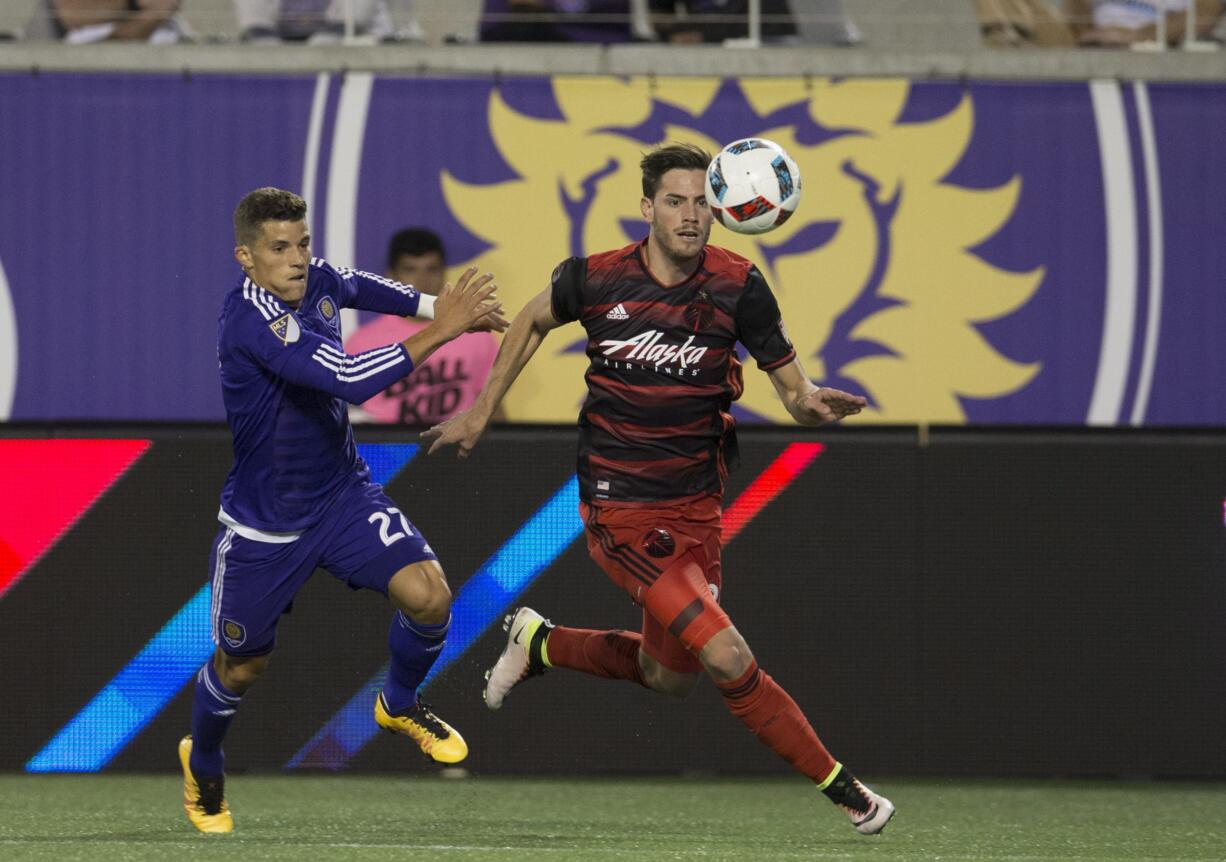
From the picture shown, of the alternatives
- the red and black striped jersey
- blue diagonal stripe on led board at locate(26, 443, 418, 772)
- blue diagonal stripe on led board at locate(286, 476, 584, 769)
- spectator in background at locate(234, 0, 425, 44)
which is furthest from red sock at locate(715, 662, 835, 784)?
spectator in background at locate(234, 0, 425, 44)

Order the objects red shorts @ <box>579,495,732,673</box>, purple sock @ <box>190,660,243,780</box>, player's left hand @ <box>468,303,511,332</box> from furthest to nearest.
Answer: purple sock @ <box>190,660,243,780</box> → player's left hand @ <box>468,303,511,332</box> → red shorts @ <box>579,495,732,673</box>

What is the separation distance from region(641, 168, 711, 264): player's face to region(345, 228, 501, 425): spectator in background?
3.50 metres

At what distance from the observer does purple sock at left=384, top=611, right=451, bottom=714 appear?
20.8 ft

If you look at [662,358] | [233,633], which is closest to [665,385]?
[662,358]

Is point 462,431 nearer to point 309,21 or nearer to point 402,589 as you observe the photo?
point 402,589

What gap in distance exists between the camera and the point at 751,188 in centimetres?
620

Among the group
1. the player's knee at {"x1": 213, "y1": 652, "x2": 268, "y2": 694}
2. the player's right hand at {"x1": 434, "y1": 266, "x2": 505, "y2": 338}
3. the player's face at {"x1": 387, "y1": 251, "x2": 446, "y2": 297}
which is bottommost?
the player's knee at {"x1": 213, "y1": 652, "x2": 268, "y2": 694}

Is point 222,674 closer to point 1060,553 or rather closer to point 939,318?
point 1060,553

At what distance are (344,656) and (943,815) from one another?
246 cm

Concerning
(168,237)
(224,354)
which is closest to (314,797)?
(224,354)

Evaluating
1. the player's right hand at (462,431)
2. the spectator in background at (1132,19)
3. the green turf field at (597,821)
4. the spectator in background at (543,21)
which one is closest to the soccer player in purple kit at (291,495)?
the player's right hand at (462,431)

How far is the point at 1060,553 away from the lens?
7.79 meters

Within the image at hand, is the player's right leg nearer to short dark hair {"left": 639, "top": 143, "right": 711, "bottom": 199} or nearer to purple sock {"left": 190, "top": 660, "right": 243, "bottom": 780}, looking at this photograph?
purple sock {"left": 190, "top": 660, "right": 243, "bottom": 780}

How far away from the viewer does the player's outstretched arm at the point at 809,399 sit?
5.77 m
